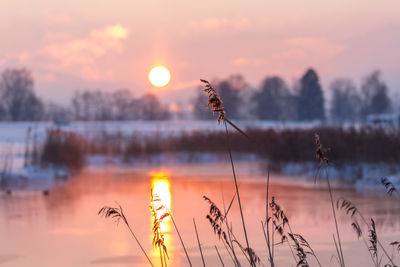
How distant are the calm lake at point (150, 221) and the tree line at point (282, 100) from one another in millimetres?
46262

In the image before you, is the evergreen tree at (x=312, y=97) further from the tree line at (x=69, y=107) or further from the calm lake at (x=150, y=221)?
the calm lake at (x=150, y=221)

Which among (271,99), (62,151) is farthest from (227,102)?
(62,151)

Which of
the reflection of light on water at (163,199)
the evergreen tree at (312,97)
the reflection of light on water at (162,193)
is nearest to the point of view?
the reflection of light on water at (163,199)

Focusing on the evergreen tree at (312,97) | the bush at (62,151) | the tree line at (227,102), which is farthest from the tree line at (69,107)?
the bush at (62,151)

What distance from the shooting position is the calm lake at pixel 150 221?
5.91 meters

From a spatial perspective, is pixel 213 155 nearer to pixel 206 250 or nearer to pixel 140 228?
pixel 140 228

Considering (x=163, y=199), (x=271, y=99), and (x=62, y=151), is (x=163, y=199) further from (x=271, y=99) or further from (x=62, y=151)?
(x=271, y=99)

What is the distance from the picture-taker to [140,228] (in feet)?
24.4

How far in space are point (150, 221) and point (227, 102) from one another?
5748cm

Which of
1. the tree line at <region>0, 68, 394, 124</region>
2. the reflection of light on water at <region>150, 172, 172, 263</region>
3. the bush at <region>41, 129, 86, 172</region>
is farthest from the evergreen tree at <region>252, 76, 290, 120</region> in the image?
the reflection of light on water at <region>150, 172, 172, 263</region>

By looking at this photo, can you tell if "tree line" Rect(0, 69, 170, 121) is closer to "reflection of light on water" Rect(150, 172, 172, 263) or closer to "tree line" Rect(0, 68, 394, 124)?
"tree line" Rect(0, 68, 394, 124)

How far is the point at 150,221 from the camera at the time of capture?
→ 796cm

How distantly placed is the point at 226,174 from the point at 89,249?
30.2ft

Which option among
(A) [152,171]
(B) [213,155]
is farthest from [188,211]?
(B) [213,155]
